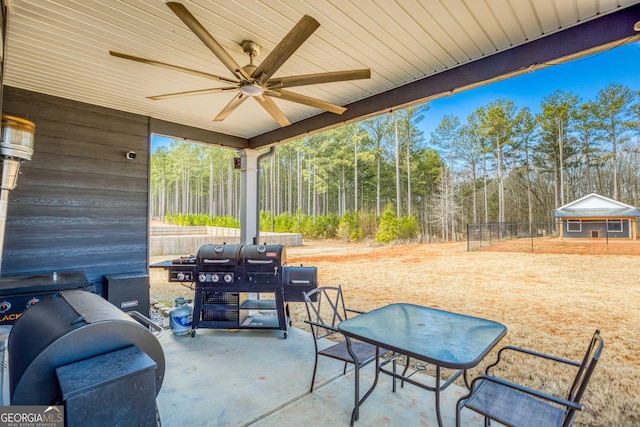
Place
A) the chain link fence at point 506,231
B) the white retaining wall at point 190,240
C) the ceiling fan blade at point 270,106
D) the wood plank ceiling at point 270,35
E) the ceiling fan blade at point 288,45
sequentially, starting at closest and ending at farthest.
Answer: the ceiling fan blade at point 288,45
the wood plank ceiling at point 270,35
the ceiling fan blade at point 270,106
the chain link fence at point 506,231
the white retaining wall at point 190,240

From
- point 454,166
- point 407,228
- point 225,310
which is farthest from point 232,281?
point 454,166

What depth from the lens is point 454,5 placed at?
74.9 inches

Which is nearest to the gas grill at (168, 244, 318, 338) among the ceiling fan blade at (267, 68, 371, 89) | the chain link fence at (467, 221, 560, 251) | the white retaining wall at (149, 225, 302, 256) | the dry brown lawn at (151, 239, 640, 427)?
the dry brown lawn at (151, 239, 640, 427)

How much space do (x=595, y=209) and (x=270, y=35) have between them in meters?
3.69

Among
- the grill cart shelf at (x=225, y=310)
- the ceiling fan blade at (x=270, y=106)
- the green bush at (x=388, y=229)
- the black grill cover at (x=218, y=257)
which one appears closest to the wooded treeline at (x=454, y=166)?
the green bush at (x=388, y=229)

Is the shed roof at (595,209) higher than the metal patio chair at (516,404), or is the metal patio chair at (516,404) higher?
the shed roof at (595,209)

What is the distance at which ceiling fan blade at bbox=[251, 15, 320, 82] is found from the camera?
168 cm

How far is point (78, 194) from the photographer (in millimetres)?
3527

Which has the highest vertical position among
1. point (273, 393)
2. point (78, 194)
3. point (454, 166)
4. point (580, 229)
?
point (454, 166)

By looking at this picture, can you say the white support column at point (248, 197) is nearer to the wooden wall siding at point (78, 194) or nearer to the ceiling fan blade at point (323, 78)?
the wooden wall siding at point (78, 194)

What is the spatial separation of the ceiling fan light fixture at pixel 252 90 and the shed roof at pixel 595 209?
3564mm

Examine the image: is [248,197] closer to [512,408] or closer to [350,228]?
[512,408]

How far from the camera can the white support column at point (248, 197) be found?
4.89 m

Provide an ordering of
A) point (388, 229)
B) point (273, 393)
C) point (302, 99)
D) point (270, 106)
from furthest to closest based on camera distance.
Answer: point (388, 229)
point (270, 106)
point (302, 99)
point (273, 393)
